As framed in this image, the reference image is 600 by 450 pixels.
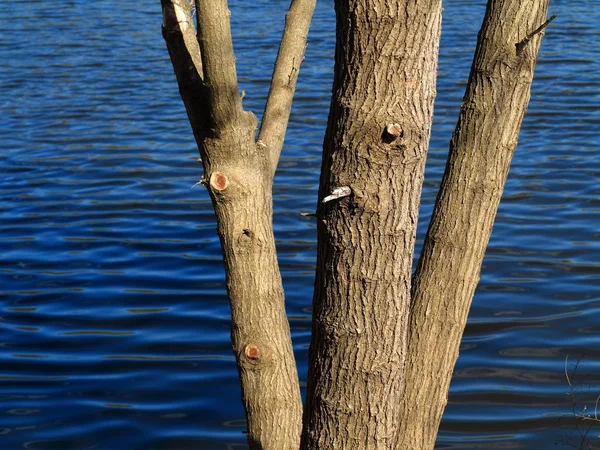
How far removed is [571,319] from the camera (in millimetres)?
5961

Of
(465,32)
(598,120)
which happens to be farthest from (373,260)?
(465,32)

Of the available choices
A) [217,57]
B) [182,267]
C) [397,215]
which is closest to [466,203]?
[397,215]

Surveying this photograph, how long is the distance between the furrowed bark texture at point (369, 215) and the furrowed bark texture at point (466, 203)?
1.39ft

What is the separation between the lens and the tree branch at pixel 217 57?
243 centimetres

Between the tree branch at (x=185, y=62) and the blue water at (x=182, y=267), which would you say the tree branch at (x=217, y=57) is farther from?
the blue water at (x=182, y=267)

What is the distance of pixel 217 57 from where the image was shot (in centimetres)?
243

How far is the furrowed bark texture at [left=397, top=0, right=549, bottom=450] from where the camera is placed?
8.97ft

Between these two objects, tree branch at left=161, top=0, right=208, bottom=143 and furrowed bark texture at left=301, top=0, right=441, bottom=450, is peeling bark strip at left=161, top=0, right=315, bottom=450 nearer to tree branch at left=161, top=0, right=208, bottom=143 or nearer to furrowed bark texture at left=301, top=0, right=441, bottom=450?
tree branch at left=161, top=0, right=208, bottom=143

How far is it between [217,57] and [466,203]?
0.88 metres

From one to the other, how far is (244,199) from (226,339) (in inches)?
134

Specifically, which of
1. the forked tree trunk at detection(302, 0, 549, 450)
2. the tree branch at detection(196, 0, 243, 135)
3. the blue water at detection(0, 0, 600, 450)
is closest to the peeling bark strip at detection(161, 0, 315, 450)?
the tree branch at detection(196, 0, 243, 135)

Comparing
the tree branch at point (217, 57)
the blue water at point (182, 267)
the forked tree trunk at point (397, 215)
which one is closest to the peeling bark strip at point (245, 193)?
the tree branch at point (217, 57)

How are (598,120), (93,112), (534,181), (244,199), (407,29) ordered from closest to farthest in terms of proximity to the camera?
(407,29)
(244,199)
(534,181)
(598,120)
(93,112)

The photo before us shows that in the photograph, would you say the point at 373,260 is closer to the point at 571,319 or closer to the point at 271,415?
the point at 271,415
